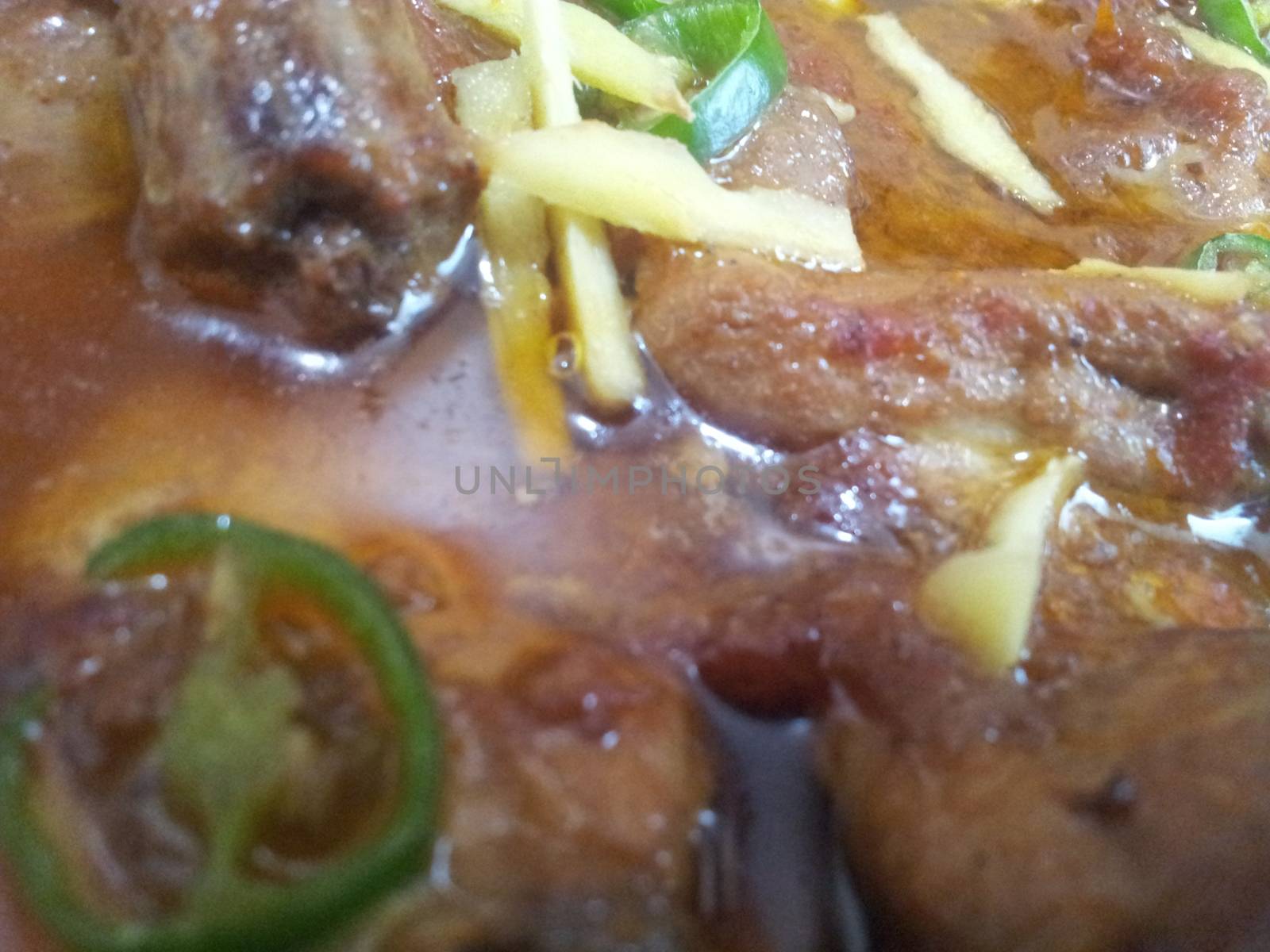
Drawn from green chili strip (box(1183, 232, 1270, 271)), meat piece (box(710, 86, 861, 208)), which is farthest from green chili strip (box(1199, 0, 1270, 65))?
meat piece (box(710, 86, 861, 208))

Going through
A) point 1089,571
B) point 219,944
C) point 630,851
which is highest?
point 219,944

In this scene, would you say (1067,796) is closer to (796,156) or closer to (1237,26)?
(796,156)

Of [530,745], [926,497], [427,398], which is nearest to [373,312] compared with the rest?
[427,398]

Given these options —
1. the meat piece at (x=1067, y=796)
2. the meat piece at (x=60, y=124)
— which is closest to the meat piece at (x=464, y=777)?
the meat piece at (x=1067, y=796)

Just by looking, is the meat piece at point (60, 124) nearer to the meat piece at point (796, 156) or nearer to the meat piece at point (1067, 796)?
the meat piece at point (796, 156)

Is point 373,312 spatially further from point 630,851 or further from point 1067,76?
point 1067,76

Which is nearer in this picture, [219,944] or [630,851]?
[219,944]
